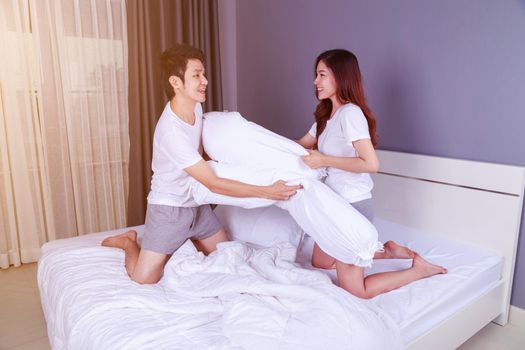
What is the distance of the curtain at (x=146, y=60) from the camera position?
3047mm

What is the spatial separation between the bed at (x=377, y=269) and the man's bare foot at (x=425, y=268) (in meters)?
0.03

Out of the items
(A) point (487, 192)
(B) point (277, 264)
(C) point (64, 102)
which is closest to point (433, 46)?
(A) point (487, 192)

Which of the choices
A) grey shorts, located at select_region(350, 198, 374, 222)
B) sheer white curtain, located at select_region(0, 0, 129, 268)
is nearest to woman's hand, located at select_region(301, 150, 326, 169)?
grey shorts, located at select_region(350, 198, 374, 222)

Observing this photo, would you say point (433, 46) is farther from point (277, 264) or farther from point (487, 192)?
point (277, 264)

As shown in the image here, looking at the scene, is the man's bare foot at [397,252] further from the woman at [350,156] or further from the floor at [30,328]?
the floor at [30,328]

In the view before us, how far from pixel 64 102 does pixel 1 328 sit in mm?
1497

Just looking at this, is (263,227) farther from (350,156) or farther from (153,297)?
(153,297)

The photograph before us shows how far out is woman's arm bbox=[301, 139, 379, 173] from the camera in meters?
1.69

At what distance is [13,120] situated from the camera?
9.16 feet

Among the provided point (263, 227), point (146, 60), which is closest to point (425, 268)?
point (263, 227)

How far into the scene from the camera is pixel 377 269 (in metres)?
1.87

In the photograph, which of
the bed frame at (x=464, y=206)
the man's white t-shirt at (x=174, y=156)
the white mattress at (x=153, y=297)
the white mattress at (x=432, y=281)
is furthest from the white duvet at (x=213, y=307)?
the bed frame at (x=464, y=206)

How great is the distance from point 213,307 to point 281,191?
1.69 ft

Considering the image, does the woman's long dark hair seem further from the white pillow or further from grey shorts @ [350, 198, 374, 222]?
the white pillow
